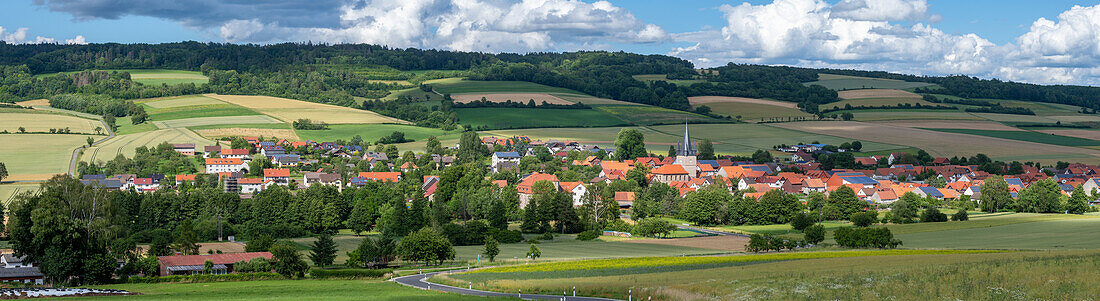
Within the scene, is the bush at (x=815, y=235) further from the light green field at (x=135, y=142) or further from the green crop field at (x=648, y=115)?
the green crop field at (x=648, y=115)

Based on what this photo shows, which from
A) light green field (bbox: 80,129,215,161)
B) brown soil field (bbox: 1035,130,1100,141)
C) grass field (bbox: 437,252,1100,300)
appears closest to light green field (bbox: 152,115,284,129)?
light green field (bbox: 80,129,215,161)

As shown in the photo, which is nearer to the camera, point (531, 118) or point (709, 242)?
point (709, 242)

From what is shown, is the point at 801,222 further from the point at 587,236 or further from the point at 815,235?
the point at 587,236

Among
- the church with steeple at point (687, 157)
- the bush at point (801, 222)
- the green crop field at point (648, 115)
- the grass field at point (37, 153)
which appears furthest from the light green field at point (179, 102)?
the bush at point (801, 222)

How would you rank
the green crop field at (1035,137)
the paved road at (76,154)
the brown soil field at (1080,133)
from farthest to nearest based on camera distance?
1. the brown soil field at (1080,133)
2. the green crop field at (1035,137)
3. the paved road at (76,154)

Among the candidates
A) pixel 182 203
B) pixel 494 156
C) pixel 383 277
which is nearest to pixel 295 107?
pixel 494 156

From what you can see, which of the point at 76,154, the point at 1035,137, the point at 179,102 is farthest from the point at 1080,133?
the point at 179,102

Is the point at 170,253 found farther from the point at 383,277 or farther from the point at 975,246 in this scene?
the point at 975,246

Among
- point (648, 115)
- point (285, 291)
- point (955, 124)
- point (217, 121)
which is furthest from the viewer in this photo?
point (648, 115)
